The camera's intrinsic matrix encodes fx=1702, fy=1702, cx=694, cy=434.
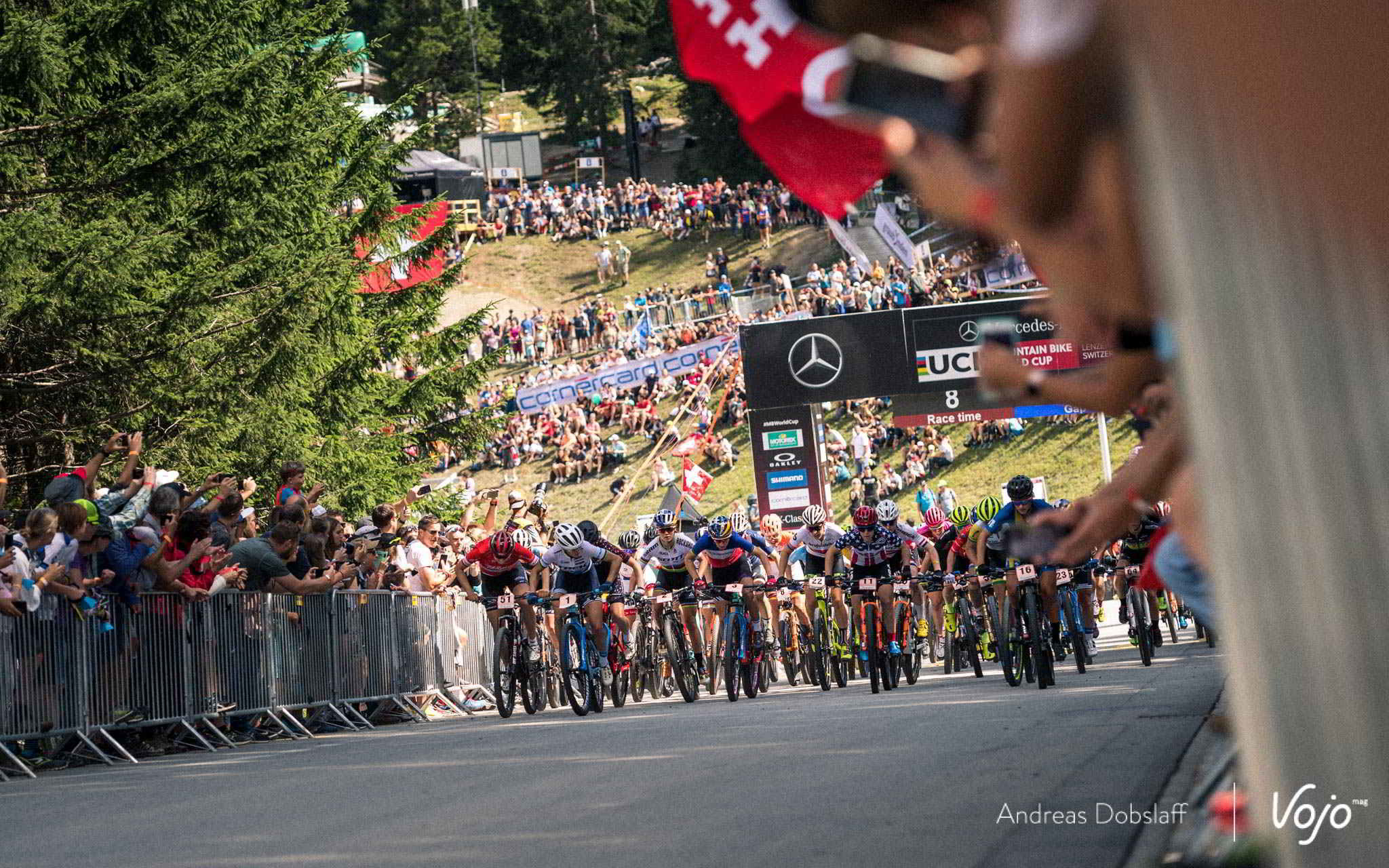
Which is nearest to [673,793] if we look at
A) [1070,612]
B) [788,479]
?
[1070,612]

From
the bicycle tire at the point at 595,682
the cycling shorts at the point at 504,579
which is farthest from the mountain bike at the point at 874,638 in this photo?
the cycling shorts at the point at 504,579

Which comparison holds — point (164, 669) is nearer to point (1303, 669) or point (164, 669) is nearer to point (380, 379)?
point (1303, 669)

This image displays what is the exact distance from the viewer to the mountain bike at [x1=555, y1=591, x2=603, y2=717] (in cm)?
1656

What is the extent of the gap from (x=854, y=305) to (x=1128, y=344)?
41794mm

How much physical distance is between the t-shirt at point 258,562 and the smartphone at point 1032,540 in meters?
11.5

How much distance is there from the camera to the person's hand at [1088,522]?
13.9 ft

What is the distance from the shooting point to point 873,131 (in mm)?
2604

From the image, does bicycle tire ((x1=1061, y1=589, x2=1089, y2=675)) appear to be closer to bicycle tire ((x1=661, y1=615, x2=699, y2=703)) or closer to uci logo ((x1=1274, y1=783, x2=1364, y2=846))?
bicycle tire ((x1=661, y1=615, x2=699, y2=703))

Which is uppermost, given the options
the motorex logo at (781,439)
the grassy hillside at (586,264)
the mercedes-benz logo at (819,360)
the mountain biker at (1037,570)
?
the grassy hillside at (586,264)

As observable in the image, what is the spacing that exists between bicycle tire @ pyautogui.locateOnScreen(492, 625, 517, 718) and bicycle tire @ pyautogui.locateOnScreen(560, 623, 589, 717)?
1.73 ft

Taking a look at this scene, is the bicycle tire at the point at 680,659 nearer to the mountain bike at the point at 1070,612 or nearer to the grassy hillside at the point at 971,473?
the mountain bike at the point at 1070,612

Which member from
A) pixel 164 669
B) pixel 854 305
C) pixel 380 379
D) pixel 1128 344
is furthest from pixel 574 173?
pixel 1128 344

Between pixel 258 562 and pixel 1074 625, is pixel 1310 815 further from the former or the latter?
pixel 1074 625

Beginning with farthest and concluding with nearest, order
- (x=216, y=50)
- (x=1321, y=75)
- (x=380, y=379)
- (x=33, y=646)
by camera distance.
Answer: (x=380, y=379), (x=216, y=50), (x=33, y=646), (x=1321, y=75)
